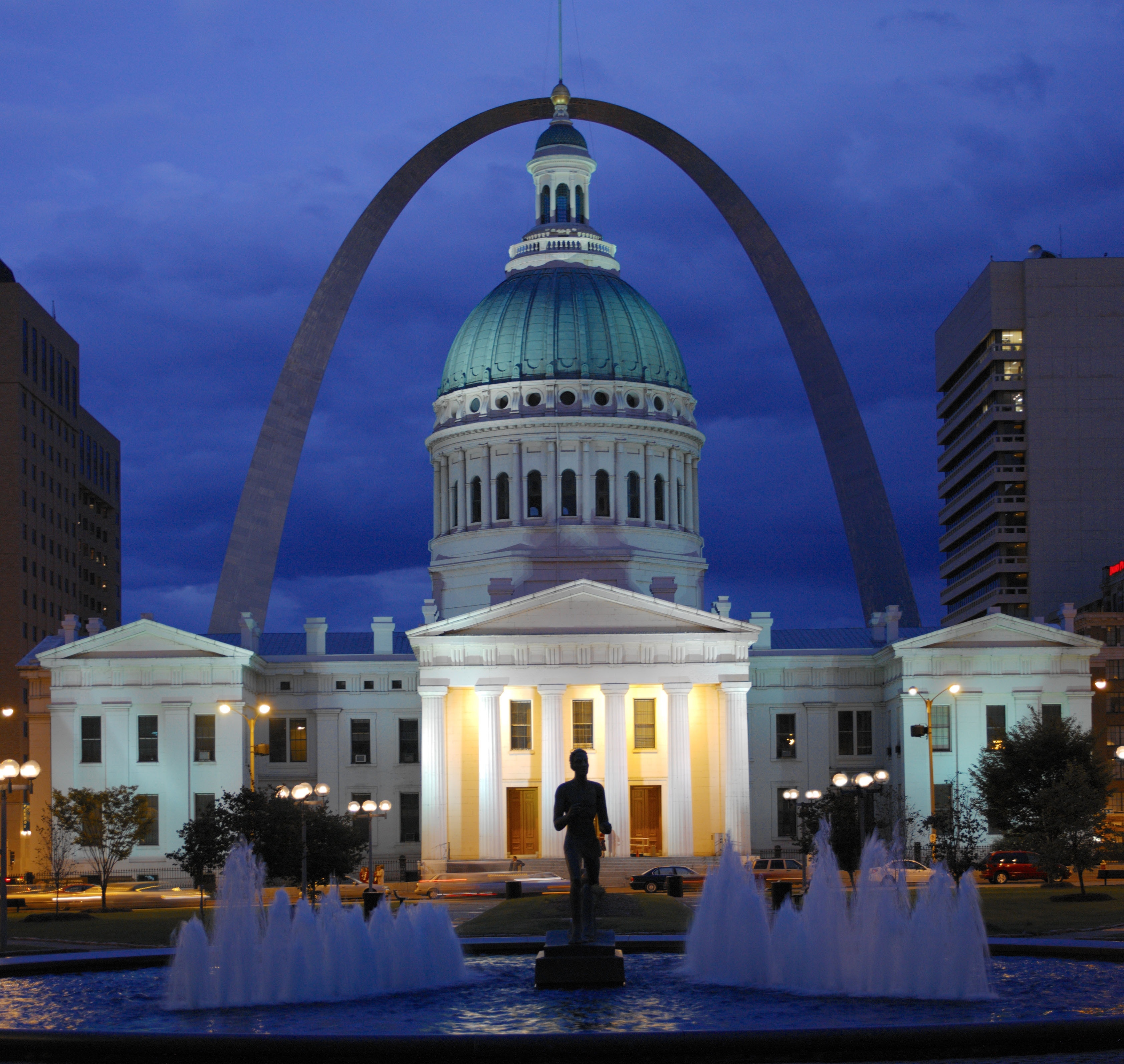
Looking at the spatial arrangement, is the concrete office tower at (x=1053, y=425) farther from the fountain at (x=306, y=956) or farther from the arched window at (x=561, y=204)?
the fountain at (x=306, y=956)

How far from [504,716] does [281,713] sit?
1405cm

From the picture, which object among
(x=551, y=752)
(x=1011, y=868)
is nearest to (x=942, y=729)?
(x=1011, y=868)

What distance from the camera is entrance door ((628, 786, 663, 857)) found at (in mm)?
99375

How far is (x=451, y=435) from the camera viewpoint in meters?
120

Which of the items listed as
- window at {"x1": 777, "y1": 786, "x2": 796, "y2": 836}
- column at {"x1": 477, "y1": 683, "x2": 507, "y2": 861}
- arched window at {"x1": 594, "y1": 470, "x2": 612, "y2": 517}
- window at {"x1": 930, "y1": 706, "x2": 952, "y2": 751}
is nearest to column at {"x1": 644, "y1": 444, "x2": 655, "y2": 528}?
arched window at {"x1": 594, "y1": 470, "x2": 612, "y2": 517}

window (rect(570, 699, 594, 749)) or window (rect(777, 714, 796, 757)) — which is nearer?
window (rect(570, 699, 594, 749))

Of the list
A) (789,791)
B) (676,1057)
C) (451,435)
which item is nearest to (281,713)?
(451,435)

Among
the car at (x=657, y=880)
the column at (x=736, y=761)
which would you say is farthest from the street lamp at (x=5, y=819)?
the column at (x=736, y=761)

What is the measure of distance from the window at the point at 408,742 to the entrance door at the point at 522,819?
695 cm

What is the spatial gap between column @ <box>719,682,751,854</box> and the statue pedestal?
6290 centimetres

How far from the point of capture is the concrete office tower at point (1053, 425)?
141375 mm

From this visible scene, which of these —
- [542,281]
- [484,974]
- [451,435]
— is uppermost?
[542,281]

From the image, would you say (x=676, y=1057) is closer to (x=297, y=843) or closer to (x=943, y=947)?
(x=943, y=947)

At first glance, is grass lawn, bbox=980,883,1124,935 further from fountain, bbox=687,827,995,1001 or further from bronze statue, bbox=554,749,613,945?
bronze statue, bbox=554,749,613,945
